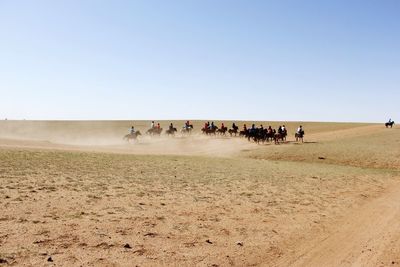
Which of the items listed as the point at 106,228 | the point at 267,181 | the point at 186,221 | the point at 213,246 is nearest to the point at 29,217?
the point at 106,228

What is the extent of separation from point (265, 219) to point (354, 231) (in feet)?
9.62

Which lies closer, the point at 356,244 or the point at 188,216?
the point at 356,244

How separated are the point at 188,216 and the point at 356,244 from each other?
5.41 meters

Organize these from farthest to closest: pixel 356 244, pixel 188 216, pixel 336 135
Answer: pixel 336 135
pixel 188 216
pixel 356 244

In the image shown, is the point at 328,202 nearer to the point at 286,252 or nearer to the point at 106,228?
the point at 286,252

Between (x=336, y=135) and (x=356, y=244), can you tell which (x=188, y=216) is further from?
(x=336, y=135)

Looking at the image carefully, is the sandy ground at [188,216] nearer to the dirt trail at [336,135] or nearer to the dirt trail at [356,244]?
the dirt trail at [356,244]

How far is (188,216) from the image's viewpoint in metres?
14.3

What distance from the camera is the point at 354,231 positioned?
44.4ft

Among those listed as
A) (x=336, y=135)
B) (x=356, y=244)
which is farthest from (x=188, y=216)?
(x=336, y=135)

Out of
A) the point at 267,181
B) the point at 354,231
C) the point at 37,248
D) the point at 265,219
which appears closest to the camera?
the point at 37,248

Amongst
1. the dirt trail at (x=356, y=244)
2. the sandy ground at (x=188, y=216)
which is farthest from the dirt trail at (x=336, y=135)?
the dirt trail at (x=356, y=244)

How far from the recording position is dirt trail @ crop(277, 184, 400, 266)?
1045 centimetres

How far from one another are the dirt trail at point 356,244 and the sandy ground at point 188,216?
→ 3 centimetres
